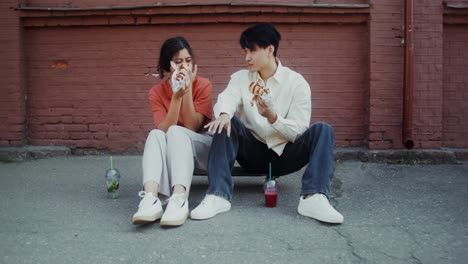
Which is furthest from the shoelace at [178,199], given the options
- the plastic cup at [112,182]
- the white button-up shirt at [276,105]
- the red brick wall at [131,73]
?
the red brick wall at [131,73]

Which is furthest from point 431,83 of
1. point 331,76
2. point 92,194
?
point 92,194

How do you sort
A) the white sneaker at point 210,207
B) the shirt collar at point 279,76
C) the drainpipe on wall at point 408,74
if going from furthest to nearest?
1. the drainpipe on wall at point 408,74
2. the shirt collar at point 279,76
3. the white sneaker at point 210,207

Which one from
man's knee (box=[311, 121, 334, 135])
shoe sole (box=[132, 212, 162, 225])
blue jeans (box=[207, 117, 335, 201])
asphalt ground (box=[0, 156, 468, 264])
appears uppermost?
man's knee (box=[311, 121, 334, 135])

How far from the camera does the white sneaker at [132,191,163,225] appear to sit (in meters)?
3.18

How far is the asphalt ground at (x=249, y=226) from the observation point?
2.82 m

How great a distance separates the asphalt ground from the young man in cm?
15

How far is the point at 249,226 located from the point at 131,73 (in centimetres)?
314

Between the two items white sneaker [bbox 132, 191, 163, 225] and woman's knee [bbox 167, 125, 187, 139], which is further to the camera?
woman's knee [bbox 167, 125, 187, 139]

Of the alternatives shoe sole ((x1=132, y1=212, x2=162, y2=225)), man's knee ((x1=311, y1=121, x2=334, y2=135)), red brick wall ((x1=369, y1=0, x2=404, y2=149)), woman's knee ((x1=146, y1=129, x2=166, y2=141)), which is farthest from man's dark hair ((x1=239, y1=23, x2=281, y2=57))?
red brick wall ((x1=369, y1=0, x2=404, y2=149))

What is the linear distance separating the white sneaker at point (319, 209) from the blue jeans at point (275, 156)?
5cm

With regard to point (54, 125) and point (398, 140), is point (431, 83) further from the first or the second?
point (54, 125)

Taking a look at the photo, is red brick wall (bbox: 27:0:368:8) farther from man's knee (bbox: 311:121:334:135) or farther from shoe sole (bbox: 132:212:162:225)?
shoe sole (bbox: 132:212:162:225)

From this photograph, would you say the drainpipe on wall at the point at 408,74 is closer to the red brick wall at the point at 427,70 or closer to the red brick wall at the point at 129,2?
the red brick wall at the point at 427,70

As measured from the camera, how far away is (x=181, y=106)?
3.98 m
